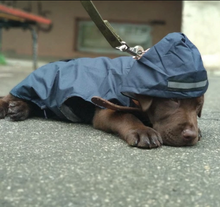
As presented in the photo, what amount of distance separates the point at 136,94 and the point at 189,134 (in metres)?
0.32

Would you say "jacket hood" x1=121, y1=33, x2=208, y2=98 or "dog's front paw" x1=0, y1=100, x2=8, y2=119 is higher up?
"jacket hood" x1=121, y1=33, x2=208, y2=98

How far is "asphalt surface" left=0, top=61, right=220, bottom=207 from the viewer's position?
1164 mm

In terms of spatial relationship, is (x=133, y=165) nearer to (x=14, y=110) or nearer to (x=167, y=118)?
(x=167, y=118)

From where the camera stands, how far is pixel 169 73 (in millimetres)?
1729

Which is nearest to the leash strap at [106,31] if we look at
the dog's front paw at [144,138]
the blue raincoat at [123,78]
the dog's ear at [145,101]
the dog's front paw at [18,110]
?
the blue raincoat at [123,78]

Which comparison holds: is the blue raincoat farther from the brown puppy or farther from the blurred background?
the blurred background

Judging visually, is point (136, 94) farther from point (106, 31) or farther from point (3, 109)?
point (3, 109)

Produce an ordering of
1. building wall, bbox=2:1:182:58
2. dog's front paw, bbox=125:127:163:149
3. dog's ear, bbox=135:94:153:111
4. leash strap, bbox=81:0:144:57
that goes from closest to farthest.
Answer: dog's front paw, bbox=125:127:163:149, dog's ear, bbox=135:94:153:111, leash strap, bbox=81:0:144:57, building wall, bbox=2:1:182:58

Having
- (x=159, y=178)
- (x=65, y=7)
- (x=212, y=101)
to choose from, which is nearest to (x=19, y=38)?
(x=65, y=7)

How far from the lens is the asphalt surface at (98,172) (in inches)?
45.8

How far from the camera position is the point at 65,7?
7984 millimetres

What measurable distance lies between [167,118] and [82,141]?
433 mm

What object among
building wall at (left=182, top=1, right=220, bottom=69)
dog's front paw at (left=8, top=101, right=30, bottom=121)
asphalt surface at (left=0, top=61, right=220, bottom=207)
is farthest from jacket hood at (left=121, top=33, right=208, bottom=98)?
building wall at (left=182, top=1, right=220, bottom=69)

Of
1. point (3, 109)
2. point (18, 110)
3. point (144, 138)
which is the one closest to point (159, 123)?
point (144, 138)
